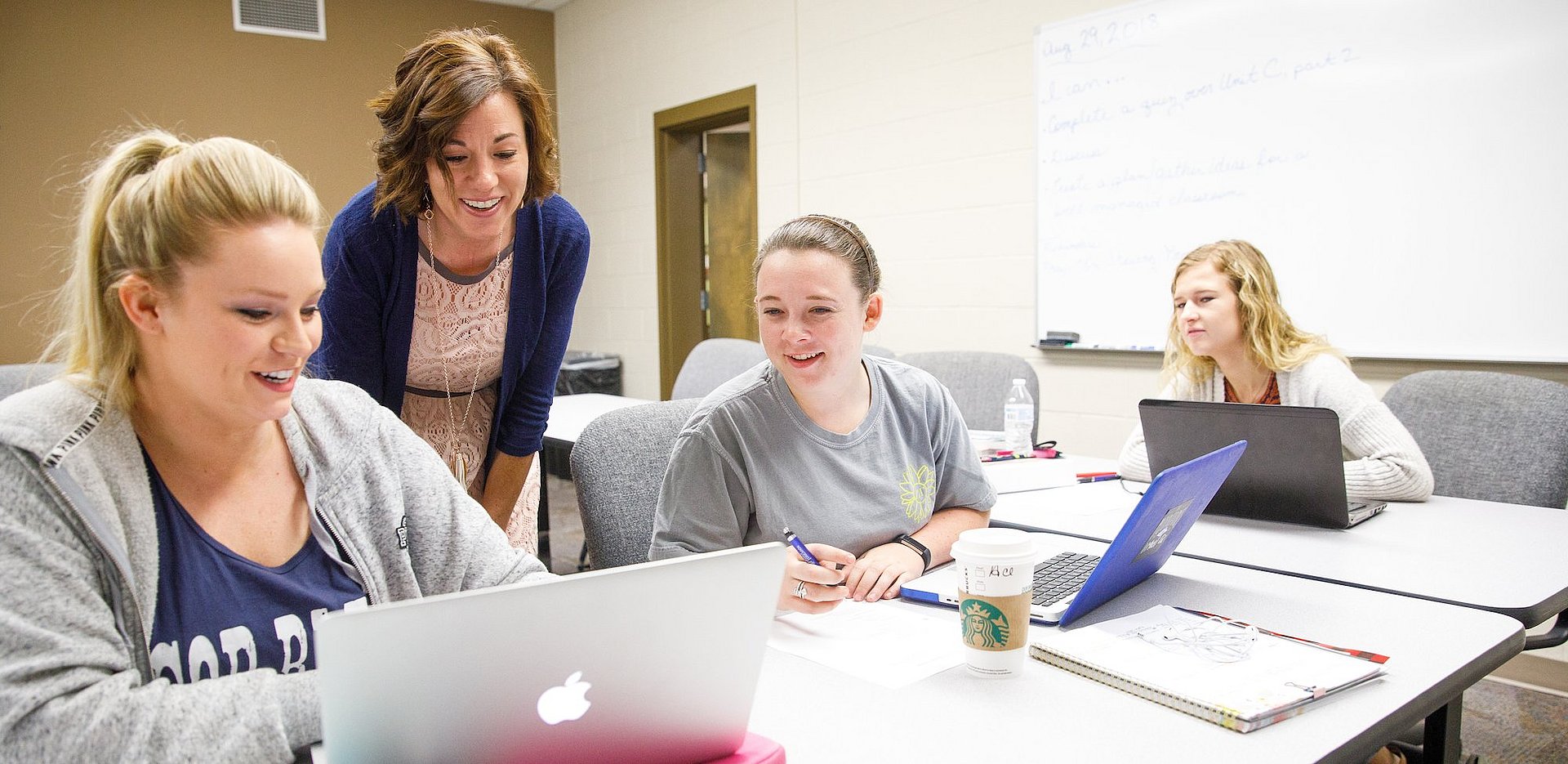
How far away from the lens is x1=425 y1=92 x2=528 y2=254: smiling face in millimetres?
1633

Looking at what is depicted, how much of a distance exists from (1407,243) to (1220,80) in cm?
74

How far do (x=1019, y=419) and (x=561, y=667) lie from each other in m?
2.13

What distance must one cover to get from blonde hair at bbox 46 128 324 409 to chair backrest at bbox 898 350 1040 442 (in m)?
2.25

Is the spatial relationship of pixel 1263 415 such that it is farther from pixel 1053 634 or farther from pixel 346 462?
pixel 346 462

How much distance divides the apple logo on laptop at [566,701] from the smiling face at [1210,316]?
177 cm

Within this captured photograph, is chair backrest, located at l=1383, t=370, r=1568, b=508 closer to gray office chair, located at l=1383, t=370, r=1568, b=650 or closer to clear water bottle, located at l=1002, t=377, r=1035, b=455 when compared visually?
gray office chair, located at l=1383, t=370, r=1568, b=650

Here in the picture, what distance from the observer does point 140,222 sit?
97 centimetres

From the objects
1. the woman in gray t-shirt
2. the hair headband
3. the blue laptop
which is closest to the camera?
the blue laptop

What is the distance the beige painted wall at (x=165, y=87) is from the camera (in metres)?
4.68

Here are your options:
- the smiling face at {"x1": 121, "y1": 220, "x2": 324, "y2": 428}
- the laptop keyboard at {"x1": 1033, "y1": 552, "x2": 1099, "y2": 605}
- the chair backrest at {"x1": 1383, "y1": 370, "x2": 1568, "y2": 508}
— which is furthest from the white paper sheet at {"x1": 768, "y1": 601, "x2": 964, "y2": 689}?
the chair backrest at {"x1": 1383, "y1": 370, "x2": 1568, "y2": 508}

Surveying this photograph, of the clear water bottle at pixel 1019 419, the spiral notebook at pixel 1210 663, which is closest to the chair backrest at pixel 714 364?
the clear water bottle at pixel 1019 419

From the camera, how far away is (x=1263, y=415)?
1655mm

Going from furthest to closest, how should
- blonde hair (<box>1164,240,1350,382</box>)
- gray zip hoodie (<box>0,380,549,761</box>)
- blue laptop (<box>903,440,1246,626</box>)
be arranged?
blonde hair (<box>1164,240,1350,382</box>) → blue laptop (<box>903,440,1246,626</box>) → gray zip hoodie (<box>0,380,549,761</box>)

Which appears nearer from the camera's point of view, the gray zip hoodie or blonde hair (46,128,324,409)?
the gray zip hoodie
